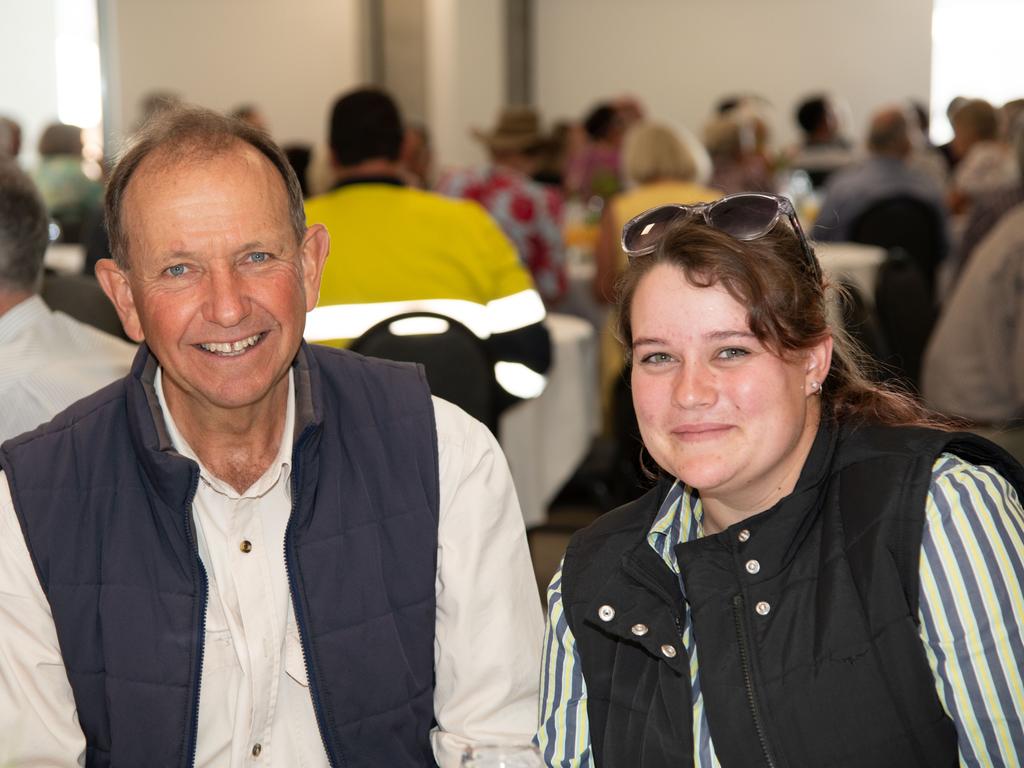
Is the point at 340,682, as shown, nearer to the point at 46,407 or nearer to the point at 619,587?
the point at 619,587

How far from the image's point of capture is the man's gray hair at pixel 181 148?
1.62m

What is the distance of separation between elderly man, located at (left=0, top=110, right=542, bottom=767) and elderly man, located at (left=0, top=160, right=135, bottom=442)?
41cm

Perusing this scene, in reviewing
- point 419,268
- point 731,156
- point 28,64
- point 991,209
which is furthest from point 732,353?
point 28,64

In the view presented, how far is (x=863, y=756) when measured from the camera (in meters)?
1.38

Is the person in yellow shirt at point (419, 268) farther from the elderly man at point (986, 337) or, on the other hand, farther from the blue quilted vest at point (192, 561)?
the blue quilted vest at point (192, 561)

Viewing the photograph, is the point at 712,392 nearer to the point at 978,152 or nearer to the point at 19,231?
the point at 19,231

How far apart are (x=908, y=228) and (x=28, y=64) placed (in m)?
7.62

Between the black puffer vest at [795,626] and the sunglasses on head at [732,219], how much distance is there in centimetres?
26

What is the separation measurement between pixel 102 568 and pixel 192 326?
12.9 inches

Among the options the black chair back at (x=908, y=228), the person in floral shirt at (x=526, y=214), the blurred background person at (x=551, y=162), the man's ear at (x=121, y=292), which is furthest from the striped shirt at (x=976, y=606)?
the black chair back at (x=908, y=228)

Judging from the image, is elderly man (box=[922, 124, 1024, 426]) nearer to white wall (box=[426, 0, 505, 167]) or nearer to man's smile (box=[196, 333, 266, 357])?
man's smile (box=[196, 333, 266, 357])

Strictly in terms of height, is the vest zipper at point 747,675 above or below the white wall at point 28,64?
below

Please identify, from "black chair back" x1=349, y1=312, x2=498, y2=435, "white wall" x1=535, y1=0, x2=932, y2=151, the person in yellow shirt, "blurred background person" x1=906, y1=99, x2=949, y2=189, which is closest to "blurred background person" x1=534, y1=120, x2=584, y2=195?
"blurred background person" x1=906, y1=99, x2=949, y2=189

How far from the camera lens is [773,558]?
1478 millimetres
